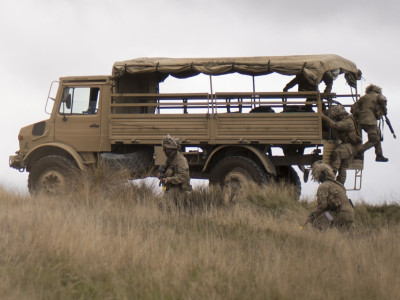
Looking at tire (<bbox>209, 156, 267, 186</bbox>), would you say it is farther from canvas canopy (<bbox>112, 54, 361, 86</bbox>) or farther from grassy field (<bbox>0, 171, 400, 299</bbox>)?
grassy field (<bbox>0, 171, 400, 299</bbox>)

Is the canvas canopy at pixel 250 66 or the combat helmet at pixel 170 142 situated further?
the canvas canopy at pixel 250 66

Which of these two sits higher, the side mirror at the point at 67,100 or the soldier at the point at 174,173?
the side mirror at the point at 67,100

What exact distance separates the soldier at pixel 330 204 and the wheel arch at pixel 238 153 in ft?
12.2

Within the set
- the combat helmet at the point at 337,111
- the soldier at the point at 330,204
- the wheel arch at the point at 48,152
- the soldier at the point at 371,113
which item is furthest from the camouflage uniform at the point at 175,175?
the soldier at the point at 371,113

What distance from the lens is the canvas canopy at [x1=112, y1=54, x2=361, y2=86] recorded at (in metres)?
17.2

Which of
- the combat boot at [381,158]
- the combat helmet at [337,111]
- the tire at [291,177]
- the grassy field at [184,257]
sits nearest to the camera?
the grassy field at [184,257]

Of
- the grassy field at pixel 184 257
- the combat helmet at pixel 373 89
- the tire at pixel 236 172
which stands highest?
the combat helmet at pixel 373 89

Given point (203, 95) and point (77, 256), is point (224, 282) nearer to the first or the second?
point (77, 256)

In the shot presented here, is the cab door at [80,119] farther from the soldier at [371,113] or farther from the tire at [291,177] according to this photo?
the soldier at [371,113]

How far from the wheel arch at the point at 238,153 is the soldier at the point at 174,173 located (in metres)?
2.06

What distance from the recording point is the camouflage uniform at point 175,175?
15.3 meters

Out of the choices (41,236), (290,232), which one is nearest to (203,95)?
(290,232)

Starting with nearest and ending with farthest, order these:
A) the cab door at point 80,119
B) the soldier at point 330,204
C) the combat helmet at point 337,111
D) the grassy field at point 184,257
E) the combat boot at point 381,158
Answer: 1. the grassy field at point 184,257
2. the soldier at point 330,204
3. the combat helmet at point 337,111
4. the combat boot at point 381,158
5. the cab door at point 80,119

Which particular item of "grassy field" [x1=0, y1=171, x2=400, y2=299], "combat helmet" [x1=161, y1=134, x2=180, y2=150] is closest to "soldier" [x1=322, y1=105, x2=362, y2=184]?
"grassy field" [x1=0, y1=171, x2=400, y2=299]
